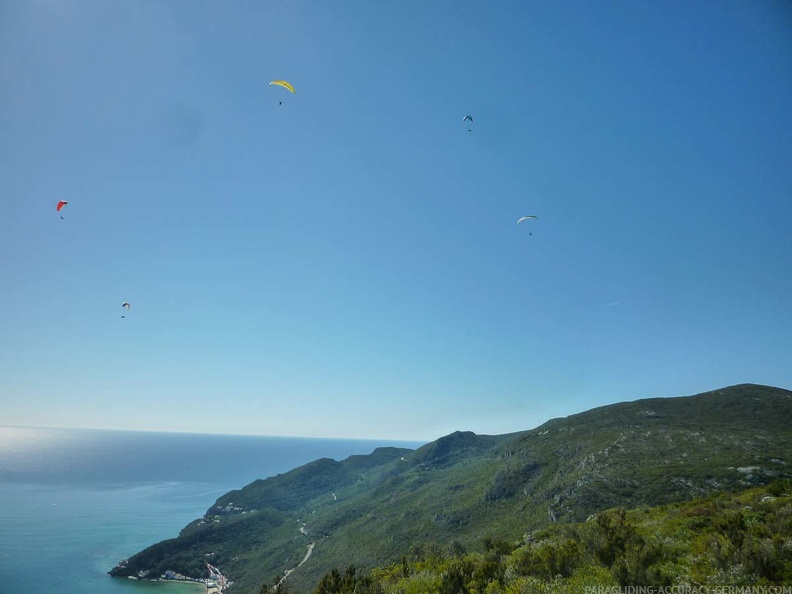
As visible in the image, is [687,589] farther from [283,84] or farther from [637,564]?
[283,84]

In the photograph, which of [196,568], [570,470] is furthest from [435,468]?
[570,470]

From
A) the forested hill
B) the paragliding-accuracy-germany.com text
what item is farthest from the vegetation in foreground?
the forested hill

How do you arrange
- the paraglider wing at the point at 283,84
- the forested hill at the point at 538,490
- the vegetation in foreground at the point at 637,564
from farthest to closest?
1. the forested hill at the point at 538,490
2. the paraglider wing at the point at 283,84
3. the vegetation in foreground at the point at 637,564

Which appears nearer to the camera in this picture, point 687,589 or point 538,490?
point 687,589

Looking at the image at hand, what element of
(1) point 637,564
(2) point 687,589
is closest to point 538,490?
(1) point 637,564

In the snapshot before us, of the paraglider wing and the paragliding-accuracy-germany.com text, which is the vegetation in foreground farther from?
the paraglider wing

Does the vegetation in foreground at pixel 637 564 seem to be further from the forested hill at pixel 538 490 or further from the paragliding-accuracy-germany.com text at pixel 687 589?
the forested hill at pixel 538 490

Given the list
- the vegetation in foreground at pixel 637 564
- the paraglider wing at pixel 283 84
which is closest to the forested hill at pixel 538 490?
the vegetation in foreground at pixel 637 564

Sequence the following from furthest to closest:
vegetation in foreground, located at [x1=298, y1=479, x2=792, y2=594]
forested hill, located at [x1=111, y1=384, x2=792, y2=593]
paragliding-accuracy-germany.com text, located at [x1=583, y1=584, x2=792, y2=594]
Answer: forested hill, located at [x1=111, y1=384, x2=792, y2=593]
vegetation in foreground, located at [x1=298, y1=479, x2=792, y2=594]
paragliding-accuracy-germany.com text, located at [x1=583, y1=584, x2=792, y2=594]
